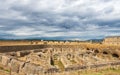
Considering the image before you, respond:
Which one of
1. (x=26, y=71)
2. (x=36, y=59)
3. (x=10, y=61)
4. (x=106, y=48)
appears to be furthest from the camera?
(x=106, y=48)

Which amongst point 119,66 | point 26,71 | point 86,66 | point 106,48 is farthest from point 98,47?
point 26,71

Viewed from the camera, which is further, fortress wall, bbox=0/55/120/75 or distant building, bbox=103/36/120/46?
distant building, bbox=103/36/120/46

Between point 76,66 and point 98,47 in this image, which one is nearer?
point 76,66

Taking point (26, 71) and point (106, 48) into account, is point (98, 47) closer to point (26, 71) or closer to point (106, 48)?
point (106, 48)

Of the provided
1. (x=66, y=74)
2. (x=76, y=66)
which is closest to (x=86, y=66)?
(x=76, y=66)

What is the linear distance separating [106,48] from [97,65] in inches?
538

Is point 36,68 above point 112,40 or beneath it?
beneath

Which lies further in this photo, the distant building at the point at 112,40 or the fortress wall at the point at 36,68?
the distant building at the point at 112,40

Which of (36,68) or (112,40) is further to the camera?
(112,40)

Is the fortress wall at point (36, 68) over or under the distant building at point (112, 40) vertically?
under

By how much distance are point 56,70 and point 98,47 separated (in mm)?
19717

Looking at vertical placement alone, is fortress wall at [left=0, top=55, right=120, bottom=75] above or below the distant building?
below

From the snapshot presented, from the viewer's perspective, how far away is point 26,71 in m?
15.9

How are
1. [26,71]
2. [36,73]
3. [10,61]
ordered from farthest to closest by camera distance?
[10,61] → [26,71] → [36,73]
